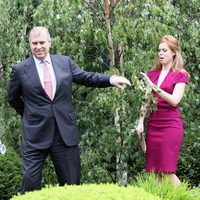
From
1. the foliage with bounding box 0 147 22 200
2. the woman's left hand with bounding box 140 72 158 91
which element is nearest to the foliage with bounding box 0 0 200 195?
the woman's left hand with bounding box 140 72 158 91

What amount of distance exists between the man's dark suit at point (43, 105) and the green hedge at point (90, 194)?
999mm

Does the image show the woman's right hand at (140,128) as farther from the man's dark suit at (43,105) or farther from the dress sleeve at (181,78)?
the man's dark suit at (43,105)

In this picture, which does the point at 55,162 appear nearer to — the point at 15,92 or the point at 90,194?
the point at 15,92

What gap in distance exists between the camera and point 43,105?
4.77 m

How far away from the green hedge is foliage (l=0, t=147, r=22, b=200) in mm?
2119

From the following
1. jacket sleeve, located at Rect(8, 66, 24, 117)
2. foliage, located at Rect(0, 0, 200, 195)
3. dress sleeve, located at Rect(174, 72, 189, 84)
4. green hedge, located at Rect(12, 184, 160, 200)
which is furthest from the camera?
foliage, located at Rect(0, 0, 200, 195)

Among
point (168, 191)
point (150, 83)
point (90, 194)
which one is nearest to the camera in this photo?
point (90, 194)

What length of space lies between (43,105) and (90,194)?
133 cm

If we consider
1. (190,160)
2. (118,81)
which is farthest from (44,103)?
(190,160)

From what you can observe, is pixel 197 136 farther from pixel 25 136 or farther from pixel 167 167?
pixel 25 136

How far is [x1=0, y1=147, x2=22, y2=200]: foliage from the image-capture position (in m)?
5.85

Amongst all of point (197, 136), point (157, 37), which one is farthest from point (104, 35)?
point (197, 136)

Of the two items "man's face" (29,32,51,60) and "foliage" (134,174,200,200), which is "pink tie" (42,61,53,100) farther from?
"foliage" (134,174,200,200)

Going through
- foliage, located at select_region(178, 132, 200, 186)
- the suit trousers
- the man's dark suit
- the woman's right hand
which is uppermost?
the man's dark suit
